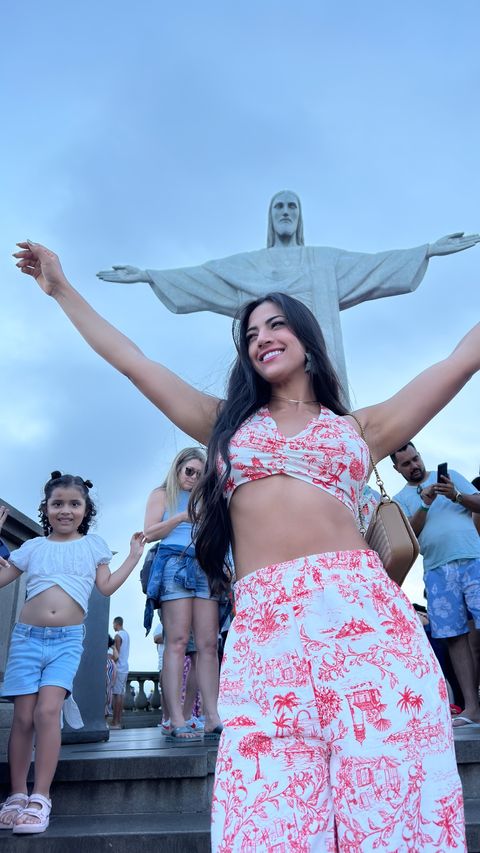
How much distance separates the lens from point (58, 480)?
13.9ft

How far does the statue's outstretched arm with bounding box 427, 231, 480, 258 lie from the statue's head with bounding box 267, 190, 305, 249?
5.71 ft

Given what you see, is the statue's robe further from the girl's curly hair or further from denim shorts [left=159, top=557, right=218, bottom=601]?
the girl's curly hair

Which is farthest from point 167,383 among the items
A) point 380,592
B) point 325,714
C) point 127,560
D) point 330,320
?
point 330,320

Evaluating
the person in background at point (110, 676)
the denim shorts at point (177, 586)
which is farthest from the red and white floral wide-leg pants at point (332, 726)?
the person in background at point (110, 676)

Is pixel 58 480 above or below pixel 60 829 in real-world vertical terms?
above

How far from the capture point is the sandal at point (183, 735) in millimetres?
4531

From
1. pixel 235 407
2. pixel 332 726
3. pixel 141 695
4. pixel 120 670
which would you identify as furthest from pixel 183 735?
pixel 141 695

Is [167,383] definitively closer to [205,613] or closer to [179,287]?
[205,613]

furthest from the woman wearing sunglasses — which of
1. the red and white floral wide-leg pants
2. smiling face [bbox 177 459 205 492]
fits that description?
the red and white floral wide-leg pants

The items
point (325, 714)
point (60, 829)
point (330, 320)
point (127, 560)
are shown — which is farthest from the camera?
point (330, 320)

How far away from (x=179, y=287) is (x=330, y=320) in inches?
77.4

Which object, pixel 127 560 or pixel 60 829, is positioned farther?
pixel 127 560

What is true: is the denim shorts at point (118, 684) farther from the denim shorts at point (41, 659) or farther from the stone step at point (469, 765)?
the stone step at point (469, 765)

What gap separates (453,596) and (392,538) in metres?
3.64
